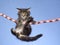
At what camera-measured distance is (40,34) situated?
191 centimetres

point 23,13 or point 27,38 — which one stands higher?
point 23,13

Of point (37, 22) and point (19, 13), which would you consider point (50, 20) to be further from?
point (19, 13)

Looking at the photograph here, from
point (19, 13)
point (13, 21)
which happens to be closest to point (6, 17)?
point (13, 21)

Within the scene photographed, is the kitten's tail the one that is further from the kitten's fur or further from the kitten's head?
the kitten's head

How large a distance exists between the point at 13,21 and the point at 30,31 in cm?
18

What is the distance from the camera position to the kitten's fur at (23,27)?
6.22ft

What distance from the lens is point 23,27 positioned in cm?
194

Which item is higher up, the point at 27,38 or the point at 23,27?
the point at 23,27

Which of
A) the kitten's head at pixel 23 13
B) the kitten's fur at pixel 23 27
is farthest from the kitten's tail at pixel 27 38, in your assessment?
the kitten's head at pixel 23 13

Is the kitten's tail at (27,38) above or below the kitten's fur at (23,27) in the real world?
below

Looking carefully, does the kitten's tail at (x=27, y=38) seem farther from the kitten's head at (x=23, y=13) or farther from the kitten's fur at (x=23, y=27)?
the kitten's head at (x=23, y=13)

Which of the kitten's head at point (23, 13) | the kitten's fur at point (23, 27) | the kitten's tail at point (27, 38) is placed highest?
the kitten's head at point (23, 13)

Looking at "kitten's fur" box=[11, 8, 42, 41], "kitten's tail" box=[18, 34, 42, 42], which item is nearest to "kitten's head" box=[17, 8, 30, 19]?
"kitten's fur" box=[11, 8, 42, 41]

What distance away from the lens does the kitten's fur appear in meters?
1.90
